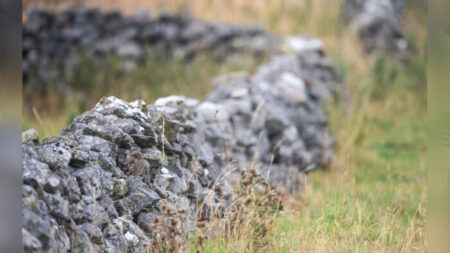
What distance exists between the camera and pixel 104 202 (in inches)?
102

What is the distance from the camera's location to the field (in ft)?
10.4

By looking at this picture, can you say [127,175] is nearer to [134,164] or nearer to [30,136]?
[134,164]

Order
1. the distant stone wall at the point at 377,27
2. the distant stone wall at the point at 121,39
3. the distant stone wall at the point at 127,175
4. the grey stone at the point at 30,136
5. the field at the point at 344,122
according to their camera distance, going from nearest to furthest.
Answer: the distant stone wall at the point at 127,175 < the grey stone at the point at 30,136 < the field at the point at 344,122 < the distant stone wall at the point at 121,39 < the distant stone wall at the point at 377,27

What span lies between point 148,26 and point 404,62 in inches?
247

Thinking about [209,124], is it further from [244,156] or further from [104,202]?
[104,202]

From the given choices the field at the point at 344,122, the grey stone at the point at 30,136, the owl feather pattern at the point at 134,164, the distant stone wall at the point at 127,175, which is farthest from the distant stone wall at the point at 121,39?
the grey stone at the point at 30,136

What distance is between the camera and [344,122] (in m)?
7.63

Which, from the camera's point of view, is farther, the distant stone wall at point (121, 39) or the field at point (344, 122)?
the distant stone wall at point (121, 39)

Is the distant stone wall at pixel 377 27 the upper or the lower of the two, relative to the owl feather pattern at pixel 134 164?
upper

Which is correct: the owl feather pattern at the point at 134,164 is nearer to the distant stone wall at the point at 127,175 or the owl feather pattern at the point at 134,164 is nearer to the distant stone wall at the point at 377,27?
the distant stone wall at the point at 127,175

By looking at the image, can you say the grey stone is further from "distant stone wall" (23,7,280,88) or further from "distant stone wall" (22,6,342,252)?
"distant stone wall" (23,7,280,88)

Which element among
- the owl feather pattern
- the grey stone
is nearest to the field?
the owl feather pattern

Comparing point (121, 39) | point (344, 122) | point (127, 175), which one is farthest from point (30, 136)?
point (121, 39)

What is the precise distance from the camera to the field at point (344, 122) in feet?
10.4
